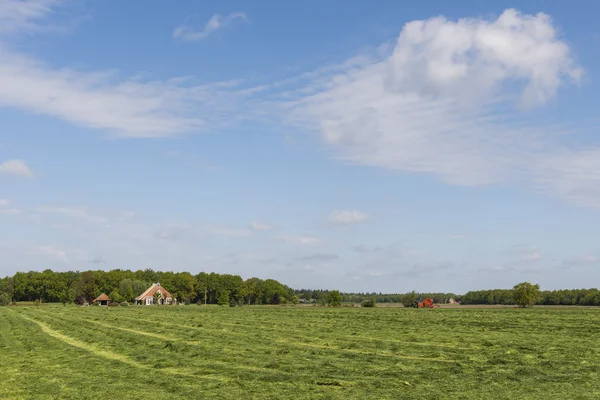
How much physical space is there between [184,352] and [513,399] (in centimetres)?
1727

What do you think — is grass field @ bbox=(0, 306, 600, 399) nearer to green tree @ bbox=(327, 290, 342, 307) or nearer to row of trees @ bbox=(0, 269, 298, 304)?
green tree @ bbox=(327, 290, 342, 307)

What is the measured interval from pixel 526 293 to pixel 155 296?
340 feet

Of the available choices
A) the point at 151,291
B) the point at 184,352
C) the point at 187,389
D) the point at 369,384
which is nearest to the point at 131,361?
the point at 184,352

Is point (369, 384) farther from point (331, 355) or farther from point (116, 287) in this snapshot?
point (116, 287)

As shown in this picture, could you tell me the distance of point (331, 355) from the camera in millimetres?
27188

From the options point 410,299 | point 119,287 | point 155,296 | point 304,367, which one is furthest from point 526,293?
point 119,287

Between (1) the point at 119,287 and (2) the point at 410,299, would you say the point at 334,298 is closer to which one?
(2) the point at 410,299

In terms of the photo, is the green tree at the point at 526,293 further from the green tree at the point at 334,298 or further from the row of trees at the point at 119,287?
the row of trees at the point at 119,287

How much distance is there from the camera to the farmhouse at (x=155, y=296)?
16225cm

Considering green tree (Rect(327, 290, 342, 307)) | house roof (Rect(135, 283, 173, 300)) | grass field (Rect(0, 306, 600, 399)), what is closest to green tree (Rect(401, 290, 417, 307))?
green tree (Rect(327, 290, 342, 307))

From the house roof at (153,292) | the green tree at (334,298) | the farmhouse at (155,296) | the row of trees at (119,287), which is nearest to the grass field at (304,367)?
the green tree at (334,298)

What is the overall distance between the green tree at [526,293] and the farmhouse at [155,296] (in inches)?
3926

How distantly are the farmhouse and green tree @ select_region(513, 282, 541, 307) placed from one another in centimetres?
9972

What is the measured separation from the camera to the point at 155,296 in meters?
165
